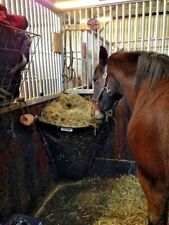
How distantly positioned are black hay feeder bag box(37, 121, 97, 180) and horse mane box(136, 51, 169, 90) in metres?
0.86

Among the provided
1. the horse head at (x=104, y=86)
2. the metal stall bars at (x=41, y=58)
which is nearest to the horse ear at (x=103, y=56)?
the horse head at (x=104, y=86)

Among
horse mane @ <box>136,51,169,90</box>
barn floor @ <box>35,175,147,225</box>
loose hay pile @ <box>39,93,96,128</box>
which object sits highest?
horse mane @ <box>136,51,169,90</box>

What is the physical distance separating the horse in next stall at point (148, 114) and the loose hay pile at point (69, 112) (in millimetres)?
588

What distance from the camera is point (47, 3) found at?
221cm

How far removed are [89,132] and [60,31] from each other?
1.18 metres

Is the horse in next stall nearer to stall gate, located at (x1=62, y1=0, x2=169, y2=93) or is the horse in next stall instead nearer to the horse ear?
the horse ear

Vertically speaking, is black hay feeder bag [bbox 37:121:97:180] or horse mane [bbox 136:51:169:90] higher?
horse mane [bbox 136:51:169:90]

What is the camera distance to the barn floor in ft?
5.76

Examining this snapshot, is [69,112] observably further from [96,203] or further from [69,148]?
[96,203]

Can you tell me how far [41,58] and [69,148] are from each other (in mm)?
889

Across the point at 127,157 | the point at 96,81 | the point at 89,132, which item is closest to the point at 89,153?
the point at 89,132

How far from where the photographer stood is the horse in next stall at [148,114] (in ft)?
3.77

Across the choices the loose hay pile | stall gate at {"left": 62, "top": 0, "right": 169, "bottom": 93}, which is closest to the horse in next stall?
the loose hay pile

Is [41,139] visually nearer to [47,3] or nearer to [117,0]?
[47,3]
